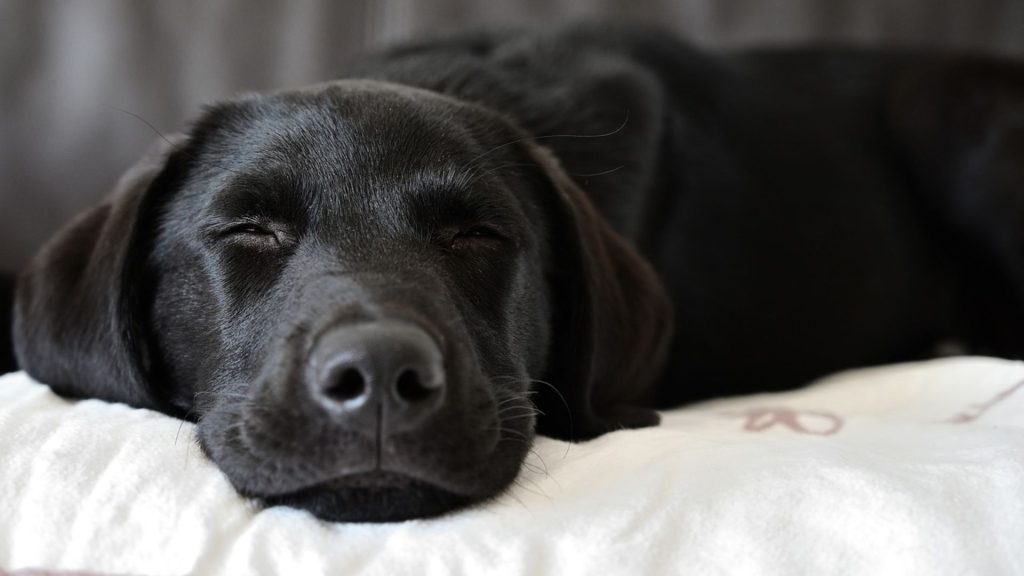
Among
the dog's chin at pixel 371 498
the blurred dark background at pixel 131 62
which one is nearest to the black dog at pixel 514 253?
the dog's chin at pixel 371 498

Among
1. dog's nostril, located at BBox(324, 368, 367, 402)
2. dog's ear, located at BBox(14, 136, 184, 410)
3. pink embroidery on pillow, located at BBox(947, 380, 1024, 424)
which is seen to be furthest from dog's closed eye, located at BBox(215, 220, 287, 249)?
pink embroidery on pillow, located at BBox(947, 380, 1024, 424)

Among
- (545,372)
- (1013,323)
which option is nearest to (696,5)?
(1013,323)

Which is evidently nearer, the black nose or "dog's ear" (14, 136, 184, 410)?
the black nose

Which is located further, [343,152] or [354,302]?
[343,152]

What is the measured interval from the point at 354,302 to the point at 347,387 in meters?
0.14

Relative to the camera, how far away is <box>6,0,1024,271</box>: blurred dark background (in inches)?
100

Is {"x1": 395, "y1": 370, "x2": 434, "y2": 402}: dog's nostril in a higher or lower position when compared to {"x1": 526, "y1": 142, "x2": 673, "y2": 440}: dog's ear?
higher

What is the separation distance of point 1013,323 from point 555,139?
144 cm

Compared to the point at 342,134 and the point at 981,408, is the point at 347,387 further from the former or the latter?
the point at 981,408

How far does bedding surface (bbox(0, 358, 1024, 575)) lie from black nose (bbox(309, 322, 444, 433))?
132mm

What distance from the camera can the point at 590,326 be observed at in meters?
1.62

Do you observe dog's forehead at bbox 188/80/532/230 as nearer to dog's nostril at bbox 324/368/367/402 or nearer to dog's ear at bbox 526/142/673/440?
dog's ear at bbox 526/142/673/440

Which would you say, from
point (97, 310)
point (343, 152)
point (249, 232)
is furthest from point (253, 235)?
point (97, 310)

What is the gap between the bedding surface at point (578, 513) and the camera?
1048mm
